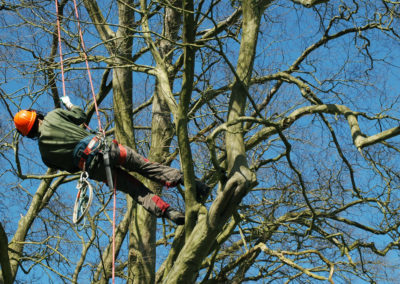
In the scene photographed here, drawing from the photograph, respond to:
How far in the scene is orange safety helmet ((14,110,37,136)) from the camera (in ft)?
18.5

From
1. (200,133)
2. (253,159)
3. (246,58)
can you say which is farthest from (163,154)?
(246,58)

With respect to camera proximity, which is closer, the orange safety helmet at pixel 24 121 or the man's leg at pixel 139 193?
the man's leg at pixel 139 193

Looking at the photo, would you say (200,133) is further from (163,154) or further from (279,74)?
(279,74)

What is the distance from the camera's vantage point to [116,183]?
578cm

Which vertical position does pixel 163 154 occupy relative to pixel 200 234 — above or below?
above

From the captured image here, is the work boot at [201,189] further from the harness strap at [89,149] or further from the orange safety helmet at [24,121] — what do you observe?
the orange safety helmet at [24,121]

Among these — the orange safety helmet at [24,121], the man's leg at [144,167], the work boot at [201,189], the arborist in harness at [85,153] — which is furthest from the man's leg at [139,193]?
the orange safety helmet at [24,121]

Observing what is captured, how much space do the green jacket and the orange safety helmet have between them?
13 cm

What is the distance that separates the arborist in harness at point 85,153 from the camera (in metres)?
5.49

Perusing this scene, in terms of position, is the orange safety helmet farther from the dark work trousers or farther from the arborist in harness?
the dark work trousers

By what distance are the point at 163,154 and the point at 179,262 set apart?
2689 mm

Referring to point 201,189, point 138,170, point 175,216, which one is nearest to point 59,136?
point 138,170

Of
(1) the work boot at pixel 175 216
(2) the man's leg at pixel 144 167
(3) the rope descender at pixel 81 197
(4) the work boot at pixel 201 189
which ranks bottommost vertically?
(3) the rope descender at pixel 81 197

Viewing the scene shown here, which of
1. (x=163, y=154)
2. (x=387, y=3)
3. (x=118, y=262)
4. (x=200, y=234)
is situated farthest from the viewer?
(x=118, y=262)
